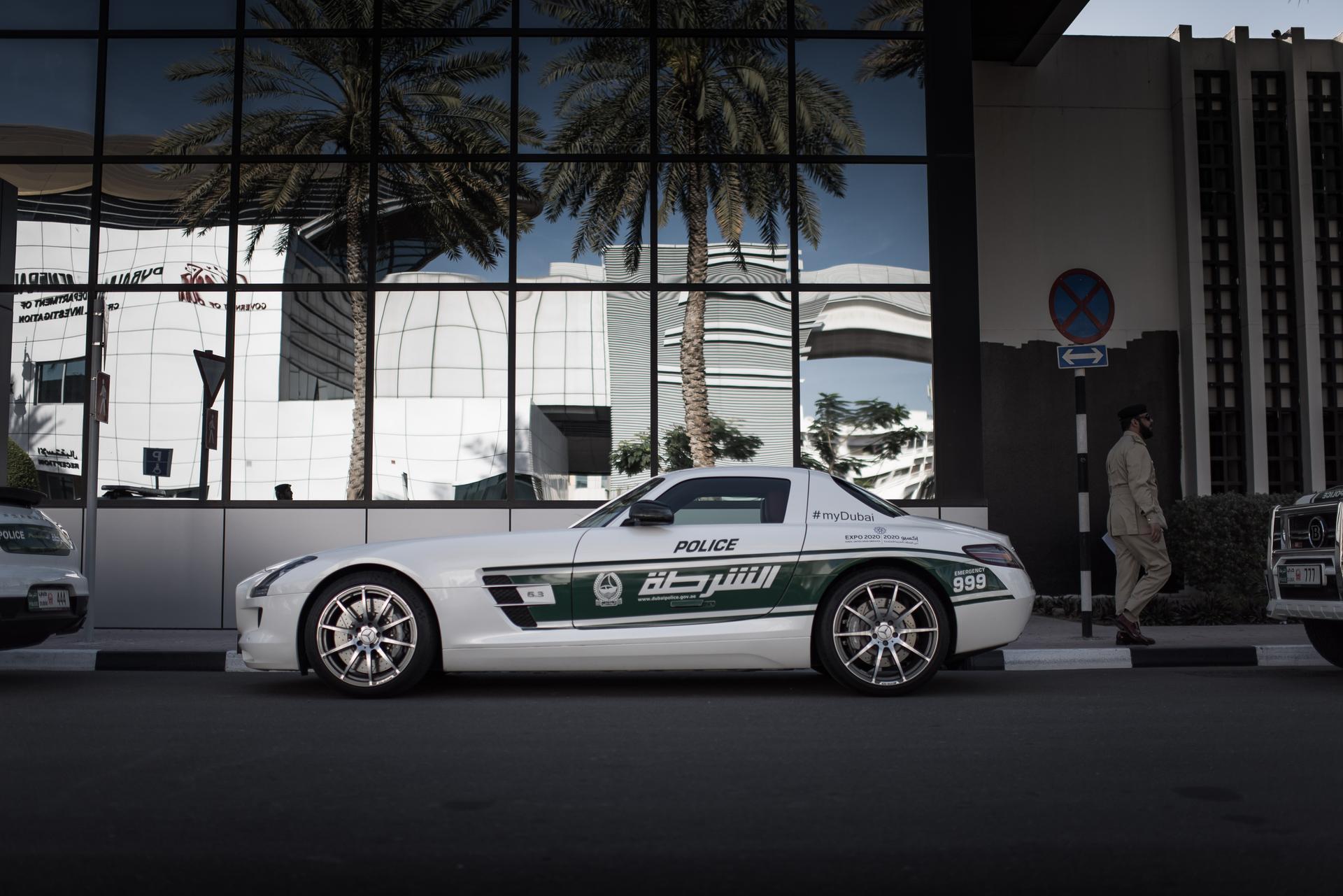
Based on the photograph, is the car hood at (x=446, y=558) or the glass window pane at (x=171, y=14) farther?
the glass window pane at (x=171, y=14)

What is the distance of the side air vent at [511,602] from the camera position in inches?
262

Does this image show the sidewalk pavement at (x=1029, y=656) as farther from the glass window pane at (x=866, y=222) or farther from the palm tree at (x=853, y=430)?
the glass window pane at (x=866, y=222)

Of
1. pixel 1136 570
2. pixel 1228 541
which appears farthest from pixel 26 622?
pixel 1228 541

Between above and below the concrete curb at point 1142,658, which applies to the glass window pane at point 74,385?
above

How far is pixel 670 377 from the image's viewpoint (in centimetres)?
1181

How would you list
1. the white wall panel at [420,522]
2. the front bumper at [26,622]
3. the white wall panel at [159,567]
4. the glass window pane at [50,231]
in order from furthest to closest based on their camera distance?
the glass window pane at [50,231] < the white wall panel at [420,522] < the white wall panel at [159,567] < the front bumper at [26,622]

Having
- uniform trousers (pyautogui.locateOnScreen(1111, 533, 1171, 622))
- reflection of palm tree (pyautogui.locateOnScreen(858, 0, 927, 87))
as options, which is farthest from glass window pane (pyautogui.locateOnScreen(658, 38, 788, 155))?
uniform trousers (pyautogui.locateOnScreen(1111, 533, 1171, 622))

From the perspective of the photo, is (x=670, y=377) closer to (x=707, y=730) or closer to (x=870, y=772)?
(x=707, y=730)

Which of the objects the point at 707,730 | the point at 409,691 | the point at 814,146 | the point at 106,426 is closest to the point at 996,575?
the point at 707,730

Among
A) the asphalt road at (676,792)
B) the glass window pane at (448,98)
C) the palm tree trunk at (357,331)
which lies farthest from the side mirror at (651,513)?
the glass window pane at (448,98)

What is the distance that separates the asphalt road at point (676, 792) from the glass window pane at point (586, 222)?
6.01 m

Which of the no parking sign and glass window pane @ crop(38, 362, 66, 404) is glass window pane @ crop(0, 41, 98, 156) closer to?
glass window pane @ crop(38, 362, 66, 404)

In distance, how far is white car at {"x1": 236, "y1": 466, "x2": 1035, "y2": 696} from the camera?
662 centimetres

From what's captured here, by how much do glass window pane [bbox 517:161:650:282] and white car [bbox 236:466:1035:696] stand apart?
217 inches
